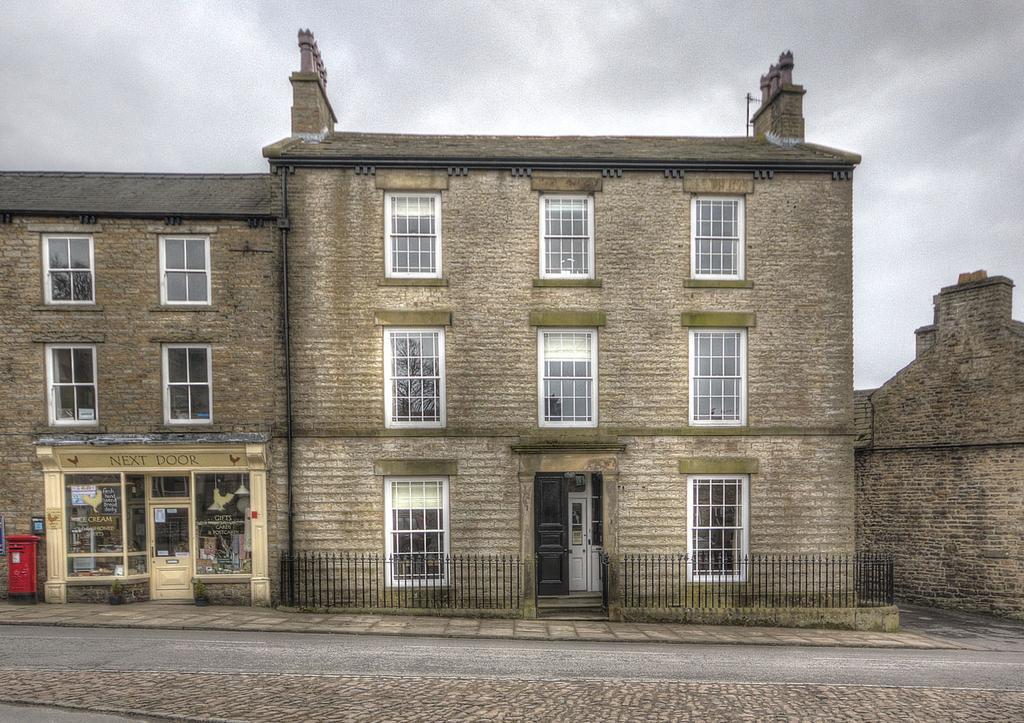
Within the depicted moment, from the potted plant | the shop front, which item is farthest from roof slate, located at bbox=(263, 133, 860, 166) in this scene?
the potted plant

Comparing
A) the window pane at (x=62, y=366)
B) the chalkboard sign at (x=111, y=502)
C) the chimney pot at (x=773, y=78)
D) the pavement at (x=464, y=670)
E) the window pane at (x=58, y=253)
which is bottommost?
the pavement at (x=464, y=670)

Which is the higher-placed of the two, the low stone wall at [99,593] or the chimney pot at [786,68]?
the chimney pot at [786,68]

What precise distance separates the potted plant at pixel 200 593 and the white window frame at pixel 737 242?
12388 mm

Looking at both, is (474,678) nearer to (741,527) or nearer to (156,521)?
(741,527)

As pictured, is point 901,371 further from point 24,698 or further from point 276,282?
point 24,698

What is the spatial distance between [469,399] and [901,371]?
1268 cm

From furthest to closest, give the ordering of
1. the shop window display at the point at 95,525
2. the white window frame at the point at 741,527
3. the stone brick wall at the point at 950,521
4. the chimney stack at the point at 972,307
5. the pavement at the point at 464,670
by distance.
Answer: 1. the chimney stack at the point at 972,307
2. the stone brick wall at the point at 950,521
3. the white window frame at the point at 741,527
4. the shop window display at the point at 95,525
5. the pavement at the point at 464,670

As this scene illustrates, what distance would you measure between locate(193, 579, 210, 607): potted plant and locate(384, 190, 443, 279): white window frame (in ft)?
24.7

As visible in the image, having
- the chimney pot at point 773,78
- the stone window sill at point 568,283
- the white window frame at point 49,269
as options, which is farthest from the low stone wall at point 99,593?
the chimney pot at point 773,78

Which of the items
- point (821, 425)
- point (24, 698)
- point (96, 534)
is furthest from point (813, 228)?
point (96, 534)

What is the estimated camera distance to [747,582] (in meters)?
13.3

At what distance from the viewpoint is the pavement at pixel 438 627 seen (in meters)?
11.1

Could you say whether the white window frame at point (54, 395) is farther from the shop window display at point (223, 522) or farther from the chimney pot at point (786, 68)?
the chimney pot at point (786, 68)

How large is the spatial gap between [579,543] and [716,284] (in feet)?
22.1
